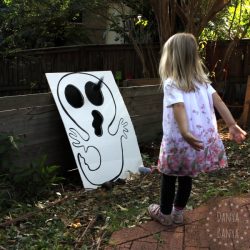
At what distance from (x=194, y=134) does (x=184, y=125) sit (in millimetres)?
176

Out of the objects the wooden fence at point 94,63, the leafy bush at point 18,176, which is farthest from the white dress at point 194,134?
the wooden fence at point 94,63

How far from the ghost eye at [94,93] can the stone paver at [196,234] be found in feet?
6.76

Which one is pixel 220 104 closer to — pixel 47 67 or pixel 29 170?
pixel 29 170

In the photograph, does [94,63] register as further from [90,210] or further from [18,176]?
[90,210]

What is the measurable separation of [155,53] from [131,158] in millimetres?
4715

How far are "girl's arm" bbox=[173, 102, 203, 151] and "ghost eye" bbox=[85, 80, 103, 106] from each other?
7.85 feet

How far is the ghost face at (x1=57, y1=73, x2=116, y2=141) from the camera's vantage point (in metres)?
5.49

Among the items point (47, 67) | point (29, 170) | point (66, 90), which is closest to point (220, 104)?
point (29, 170)

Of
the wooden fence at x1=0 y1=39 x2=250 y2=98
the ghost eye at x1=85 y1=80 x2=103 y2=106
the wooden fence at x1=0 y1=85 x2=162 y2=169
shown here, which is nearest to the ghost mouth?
the ghost eye at x1=85 y1=80 x2=103 y2=106

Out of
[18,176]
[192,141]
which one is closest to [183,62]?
[192,141]

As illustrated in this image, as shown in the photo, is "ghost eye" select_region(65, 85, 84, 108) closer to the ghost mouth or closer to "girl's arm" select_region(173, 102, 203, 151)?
the ghost mouth

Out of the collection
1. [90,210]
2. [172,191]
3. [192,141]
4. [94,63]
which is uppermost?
[192,141]

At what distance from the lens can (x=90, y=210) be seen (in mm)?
4336

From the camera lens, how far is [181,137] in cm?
359
